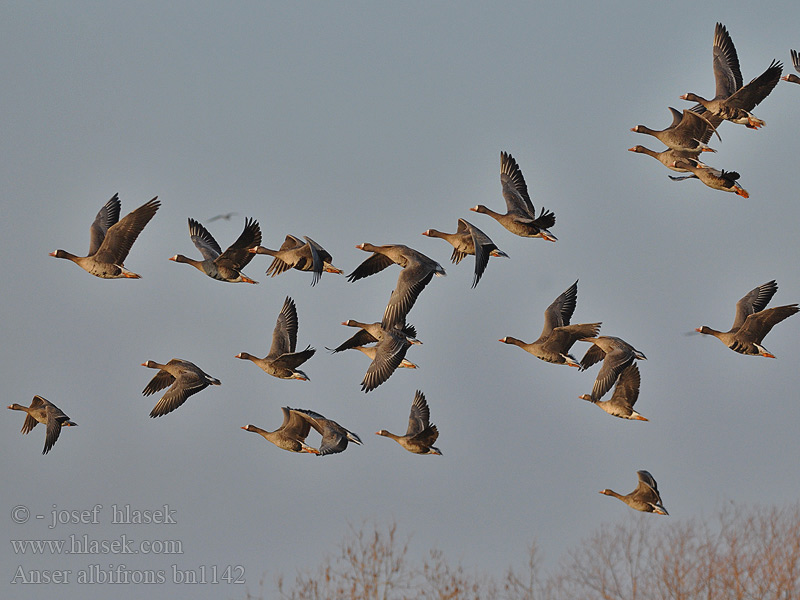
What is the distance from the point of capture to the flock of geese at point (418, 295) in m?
30.8

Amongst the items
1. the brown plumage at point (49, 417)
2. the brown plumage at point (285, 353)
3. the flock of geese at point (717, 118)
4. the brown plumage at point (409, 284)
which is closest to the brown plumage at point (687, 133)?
the flock of geese at point (717, 118)

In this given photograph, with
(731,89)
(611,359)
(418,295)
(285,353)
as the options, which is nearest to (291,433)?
(285,353)

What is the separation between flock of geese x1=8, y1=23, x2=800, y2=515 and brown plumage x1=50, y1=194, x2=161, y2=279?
0.02 meters

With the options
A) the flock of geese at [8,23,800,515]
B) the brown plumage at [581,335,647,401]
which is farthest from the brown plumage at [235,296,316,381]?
the brown plumage at [581,335,647,401]

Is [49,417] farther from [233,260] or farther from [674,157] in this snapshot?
[674,157]

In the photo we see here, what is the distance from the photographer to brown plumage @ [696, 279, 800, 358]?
31312 millimetres

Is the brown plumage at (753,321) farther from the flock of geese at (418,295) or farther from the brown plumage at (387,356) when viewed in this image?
the brown plumage at (387,356)

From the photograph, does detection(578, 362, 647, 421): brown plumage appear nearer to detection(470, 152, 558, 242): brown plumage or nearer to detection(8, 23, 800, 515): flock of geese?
detection(8, 23, 800, 515): flock of geese

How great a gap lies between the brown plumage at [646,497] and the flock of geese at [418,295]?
0.08 ft

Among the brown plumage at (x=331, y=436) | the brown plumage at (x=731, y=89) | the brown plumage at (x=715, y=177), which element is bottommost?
the brown plumage at (x=331, y=436)

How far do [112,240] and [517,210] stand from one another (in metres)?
8.18

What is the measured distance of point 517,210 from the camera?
32.5 m

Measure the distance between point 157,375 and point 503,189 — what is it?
831 centimetres

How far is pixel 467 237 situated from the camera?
32.6 meters
